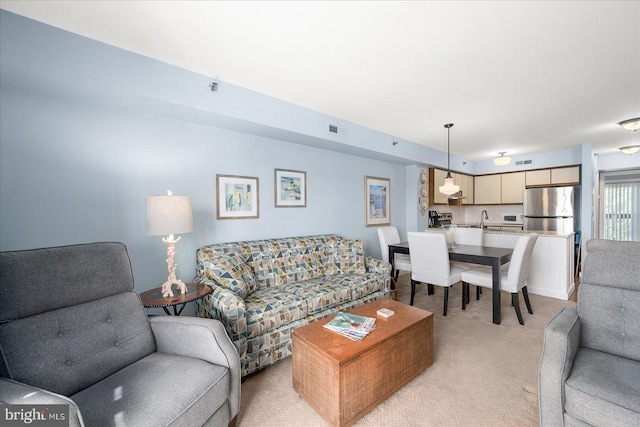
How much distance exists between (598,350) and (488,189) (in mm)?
5333

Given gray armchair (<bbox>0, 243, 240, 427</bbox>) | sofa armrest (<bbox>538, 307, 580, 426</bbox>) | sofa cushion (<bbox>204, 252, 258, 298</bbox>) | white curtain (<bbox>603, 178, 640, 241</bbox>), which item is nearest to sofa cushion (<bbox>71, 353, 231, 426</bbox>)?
gray armchair (<bbox>0, 243, 240, 427</bbox>)

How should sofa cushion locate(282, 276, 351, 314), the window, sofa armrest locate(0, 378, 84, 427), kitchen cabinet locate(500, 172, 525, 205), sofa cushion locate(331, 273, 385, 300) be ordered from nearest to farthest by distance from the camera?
sofa armrest locate(0, 378, 84, 427) → sofa cushion locate(282, 276, 351, 314) → sofa cushion locate(331, 273, 385, 300) → kitchen cabinet locate(500, 172, 525, 205) → the window

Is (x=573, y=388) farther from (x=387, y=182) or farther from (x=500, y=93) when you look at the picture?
(x=387, y=182)

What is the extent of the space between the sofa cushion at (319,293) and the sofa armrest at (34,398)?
1.64 meters

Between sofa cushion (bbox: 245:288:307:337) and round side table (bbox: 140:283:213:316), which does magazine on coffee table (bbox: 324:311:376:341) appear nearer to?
sofa cushion (bbox: 245:288:307:337)

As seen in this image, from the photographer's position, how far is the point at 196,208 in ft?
8.81

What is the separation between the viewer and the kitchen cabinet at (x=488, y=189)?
5965 mm

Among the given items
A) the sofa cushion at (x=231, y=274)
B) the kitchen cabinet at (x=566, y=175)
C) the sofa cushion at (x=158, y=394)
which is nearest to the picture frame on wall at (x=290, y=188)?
the sofa cushion at (x=231, y=274)

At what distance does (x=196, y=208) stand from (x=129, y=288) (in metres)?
1.17

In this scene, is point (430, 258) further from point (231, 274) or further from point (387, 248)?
point (231, 274)

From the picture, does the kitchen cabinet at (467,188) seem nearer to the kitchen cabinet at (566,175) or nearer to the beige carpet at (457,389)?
the kitchen cabinet at (566,175)

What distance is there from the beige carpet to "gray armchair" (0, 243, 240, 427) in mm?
390

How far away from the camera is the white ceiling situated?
61.6 inches

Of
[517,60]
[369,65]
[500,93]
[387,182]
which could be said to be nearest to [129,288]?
[369,65]
